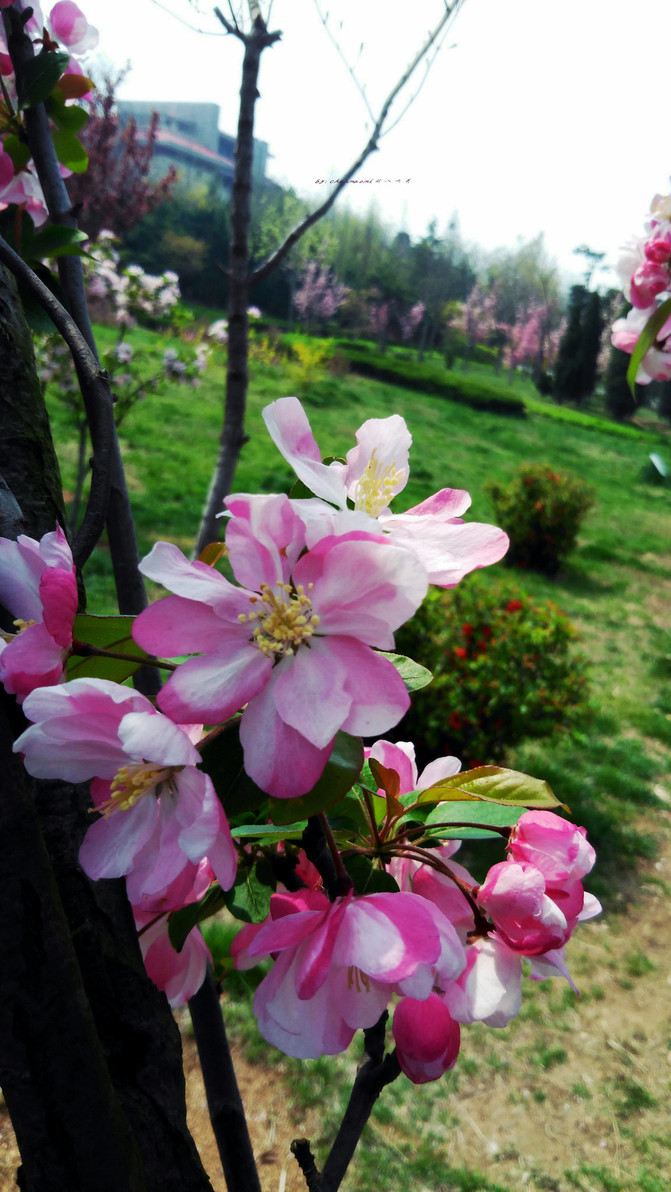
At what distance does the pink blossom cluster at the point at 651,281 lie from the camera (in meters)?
1.25

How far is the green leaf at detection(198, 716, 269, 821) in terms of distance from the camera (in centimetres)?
43

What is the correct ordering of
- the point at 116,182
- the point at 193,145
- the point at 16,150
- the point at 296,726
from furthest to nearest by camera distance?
the point at 193,145 → the point at 116,182 → the point at 16,150 → the point at 296,726

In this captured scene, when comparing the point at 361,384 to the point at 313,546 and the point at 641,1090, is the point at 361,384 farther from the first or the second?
the point at 313,546

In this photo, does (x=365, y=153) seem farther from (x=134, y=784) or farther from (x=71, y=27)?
(x=134, y=784)

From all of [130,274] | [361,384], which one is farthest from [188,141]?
[130,274]

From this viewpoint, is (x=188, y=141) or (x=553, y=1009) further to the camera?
(x=188, y=141)

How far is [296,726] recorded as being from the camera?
0.36m

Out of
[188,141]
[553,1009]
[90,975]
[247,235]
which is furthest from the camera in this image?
[188,141]

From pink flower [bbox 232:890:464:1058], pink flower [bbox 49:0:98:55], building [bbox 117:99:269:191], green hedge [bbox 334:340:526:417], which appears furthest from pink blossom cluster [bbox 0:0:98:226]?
building [bbox 117:99:269:191]

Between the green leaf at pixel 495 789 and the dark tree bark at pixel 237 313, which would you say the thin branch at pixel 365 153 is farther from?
Result: the green leaf at pixel 495 789

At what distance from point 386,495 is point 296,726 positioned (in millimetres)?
206

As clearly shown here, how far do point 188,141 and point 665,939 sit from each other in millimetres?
21265

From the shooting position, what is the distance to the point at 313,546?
0.40 m

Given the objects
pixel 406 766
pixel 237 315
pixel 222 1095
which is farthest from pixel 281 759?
pixel 237 315
